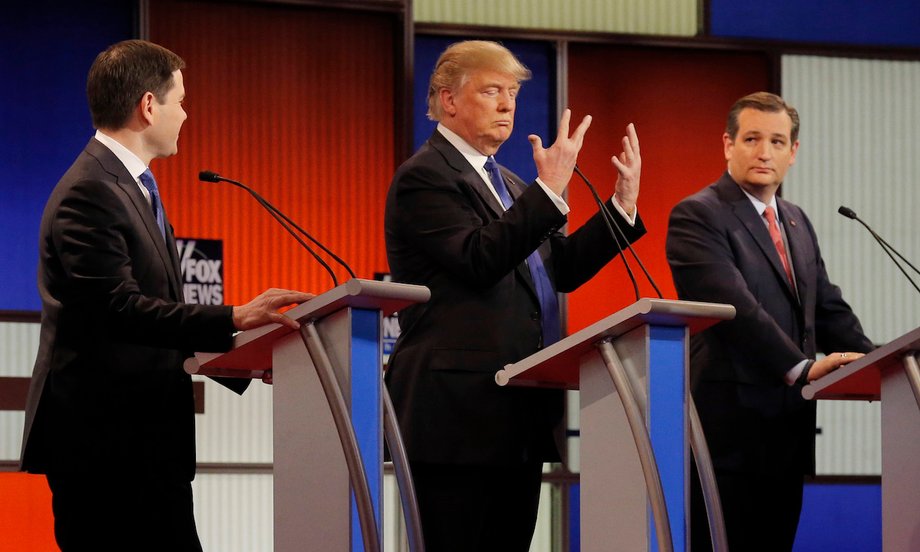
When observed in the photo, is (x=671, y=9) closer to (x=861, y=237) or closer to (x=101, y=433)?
(x=861, y=237)

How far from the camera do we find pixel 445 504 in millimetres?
3111

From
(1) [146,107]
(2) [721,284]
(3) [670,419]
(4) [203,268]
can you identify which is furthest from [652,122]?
(3) [670,419]

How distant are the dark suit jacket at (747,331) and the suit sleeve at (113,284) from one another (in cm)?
162

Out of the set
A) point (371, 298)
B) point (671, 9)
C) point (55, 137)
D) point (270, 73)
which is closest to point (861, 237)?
point (671, 9)

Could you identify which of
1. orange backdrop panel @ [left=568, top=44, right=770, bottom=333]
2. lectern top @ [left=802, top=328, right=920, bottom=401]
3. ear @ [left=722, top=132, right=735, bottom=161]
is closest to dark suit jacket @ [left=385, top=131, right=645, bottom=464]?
lectern top @ [left=802, top=328, right=920, bottom=401]

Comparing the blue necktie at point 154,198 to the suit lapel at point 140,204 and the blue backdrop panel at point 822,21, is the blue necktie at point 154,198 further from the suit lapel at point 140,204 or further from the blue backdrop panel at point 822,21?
the blue backdrop panel at point 822,21

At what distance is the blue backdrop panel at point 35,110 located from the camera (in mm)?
5117

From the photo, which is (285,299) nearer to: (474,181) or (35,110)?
(474,181)

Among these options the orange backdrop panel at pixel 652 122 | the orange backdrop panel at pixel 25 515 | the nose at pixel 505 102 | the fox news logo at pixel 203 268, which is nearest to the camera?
the nose at pixel 505 102

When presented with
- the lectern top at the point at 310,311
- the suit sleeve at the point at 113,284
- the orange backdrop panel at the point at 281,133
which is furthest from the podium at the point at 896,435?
the orange backdrop panel at the point at 281,133

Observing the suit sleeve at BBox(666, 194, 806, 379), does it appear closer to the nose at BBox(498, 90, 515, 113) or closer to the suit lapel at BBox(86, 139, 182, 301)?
the nose at BBox(498, 90, 515, 113)

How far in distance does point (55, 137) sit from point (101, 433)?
2743 millimetres

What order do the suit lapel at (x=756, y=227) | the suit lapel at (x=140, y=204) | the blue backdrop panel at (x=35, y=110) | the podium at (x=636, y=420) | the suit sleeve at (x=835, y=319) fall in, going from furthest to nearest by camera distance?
the blue backdrop panel at (x=35, y=110)
the suit sleeve at (x=835, y=319)
the suit lapel at (x=756, y=227)
the suit lapel at (x=140, y=204)
the podium at (x=636, y=420)

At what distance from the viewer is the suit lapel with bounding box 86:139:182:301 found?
2832mm
